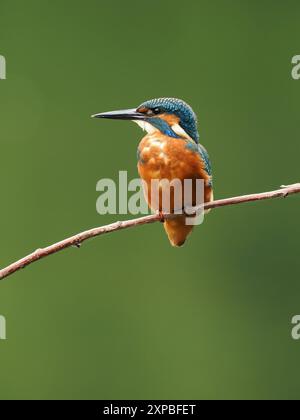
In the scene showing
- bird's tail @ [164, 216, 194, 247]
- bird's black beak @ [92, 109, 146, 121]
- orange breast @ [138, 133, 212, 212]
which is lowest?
bird's tail @ [164, 216, 194, 247]

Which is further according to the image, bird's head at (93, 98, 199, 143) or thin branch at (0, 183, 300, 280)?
bird's head at (93, 98, 199, 143)

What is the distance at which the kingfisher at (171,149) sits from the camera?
1.46 m

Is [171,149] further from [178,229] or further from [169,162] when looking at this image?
[178,229]

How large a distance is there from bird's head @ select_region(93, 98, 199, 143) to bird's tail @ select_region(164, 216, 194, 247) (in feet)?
0.49

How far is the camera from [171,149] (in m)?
1.48

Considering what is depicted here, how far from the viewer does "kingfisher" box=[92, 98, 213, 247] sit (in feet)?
4.80

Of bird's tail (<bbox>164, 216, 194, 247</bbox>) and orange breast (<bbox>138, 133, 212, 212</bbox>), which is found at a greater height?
orange breast (<bbox>138, 133, 212, 212</bbox>)

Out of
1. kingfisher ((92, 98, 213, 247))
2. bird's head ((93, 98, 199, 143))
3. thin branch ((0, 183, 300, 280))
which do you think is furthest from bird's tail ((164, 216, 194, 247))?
thin branch ((0, 183, 300, 280))

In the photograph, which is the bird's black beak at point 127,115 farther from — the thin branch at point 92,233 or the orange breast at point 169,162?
the thin branch at point 92,233

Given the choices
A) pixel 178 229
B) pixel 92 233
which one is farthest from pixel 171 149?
pixel 92 233

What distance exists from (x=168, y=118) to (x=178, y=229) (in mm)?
198

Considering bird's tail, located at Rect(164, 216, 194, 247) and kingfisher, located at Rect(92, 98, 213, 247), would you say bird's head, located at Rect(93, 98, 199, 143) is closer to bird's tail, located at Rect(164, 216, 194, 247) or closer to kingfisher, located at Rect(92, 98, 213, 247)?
kingfisher, located at Rect(92, 98, 213, 247)

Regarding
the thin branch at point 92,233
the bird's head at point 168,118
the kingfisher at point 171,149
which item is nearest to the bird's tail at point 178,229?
the kingfisher at point 171,149

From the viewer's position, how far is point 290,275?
13.9ft
